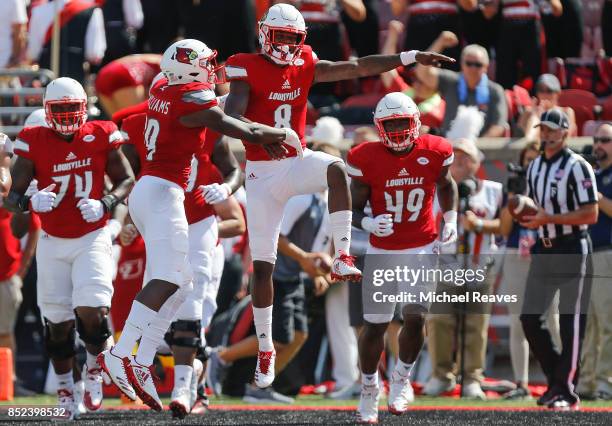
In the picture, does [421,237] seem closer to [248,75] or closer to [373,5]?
[248,75]

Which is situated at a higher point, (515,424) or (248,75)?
(248,75)

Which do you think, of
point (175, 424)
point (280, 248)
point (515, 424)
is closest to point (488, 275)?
point (280, 248)

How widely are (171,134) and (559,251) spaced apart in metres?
3.28

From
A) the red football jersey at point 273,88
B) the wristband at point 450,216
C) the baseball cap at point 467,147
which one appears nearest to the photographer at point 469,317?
the baseball cap at point 467,147

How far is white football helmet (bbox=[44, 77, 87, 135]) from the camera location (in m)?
10.1

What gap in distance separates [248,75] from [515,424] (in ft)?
8.87

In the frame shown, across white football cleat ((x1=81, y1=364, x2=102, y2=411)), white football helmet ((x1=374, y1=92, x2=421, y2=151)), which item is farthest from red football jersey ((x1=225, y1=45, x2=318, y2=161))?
white football cleat ((x1=81, y1=364, x2=102, y2=411))

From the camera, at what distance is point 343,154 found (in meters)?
12.8

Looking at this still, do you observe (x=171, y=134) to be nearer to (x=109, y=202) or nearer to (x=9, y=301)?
(x=109, y=202)

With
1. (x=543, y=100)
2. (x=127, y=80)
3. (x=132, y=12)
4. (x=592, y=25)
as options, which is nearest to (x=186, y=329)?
(x=127, y=80)

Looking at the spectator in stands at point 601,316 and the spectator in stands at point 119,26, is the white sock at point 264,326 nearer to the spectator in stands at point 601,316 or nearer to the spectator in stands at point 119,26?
the spectator in stands at point 601,316

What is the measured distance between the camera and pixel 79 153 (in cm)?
1013

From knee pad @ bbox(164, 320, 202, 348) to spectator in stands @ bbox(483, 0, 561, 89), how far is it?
4.76 m

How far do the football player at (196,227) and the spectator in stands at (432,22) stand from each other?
3.72 metres
